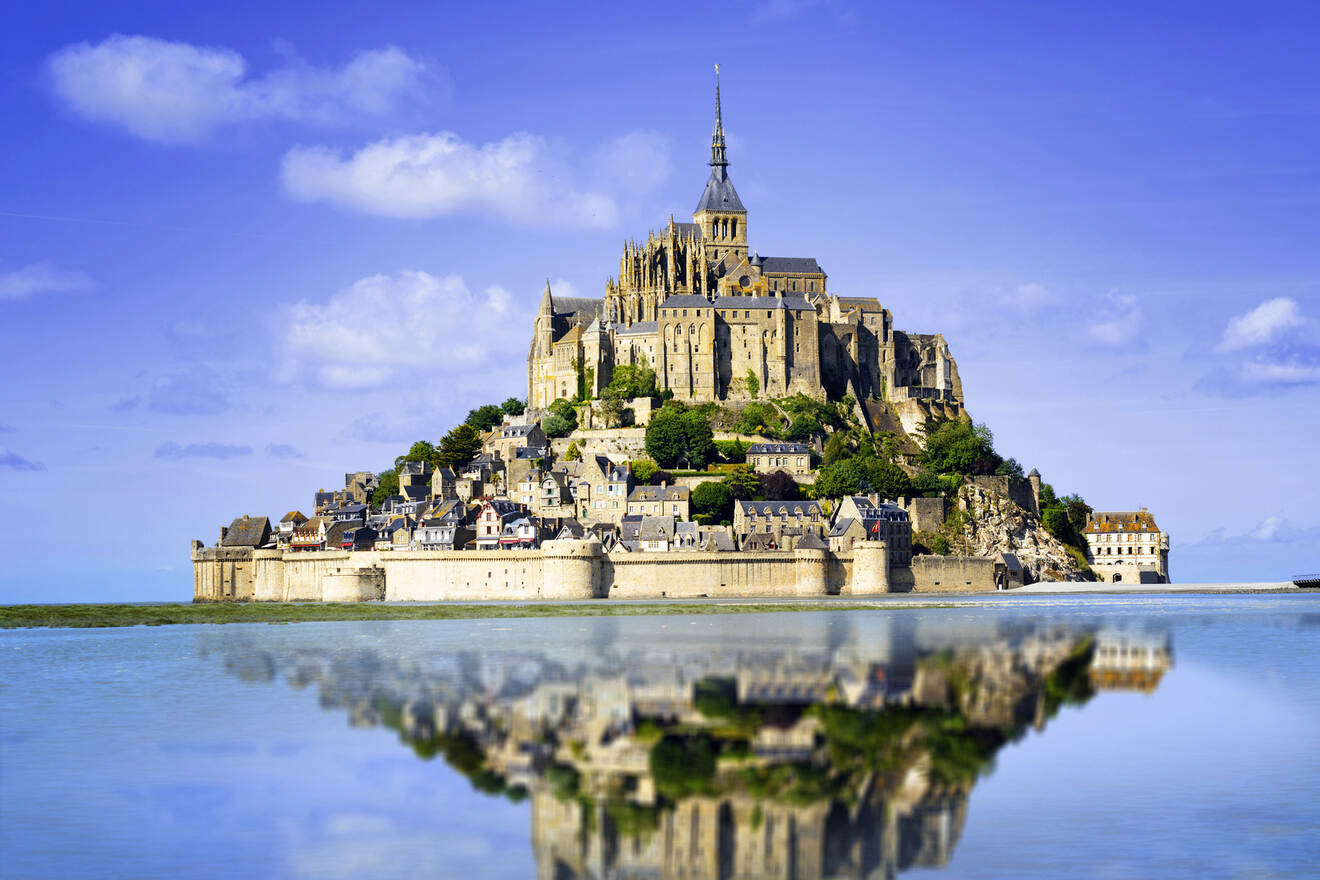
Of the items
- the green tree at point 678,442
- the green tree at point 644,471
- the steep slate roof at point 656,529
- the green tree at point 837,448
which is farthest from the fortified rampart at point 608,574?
the green tree at point 678,442

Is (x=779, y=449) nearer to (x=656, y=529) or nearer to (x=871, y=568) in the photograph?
(x=871, y=568)

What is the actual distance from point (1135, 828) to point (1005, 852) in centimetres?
213

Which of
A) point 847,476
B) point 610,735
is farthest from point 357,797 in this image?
point 847,476

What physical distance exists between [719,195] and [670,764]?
83.0 meters

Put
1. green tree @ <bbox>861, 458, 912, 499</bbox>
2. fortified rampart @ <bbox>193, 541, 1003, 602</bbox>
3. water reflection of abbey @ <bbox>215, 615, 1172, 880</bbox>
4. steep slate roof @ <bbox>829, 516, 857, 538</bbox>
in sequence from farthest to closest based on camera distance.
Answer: green tree @ <bbox>861, 458, 912, 499</bbox> → steep slate roof @ <bbox>829, 516, 857, 538</bbox> → fortified rampart @ <bbox>193, 541, 1003, 602</bbox> → water reflection of abbey @ <bbox>215, 615, 1172, 880</bbox>

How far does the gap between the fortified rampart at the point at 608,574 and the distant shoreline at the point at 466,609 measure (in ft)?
3.40

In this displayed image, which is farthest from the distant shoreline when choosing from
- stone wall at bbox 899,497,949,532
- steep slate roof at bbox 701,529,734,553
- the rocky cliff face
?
stone wall at bbox 899,497,949,532

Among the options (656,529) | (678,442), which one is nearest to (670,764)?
(656,529)

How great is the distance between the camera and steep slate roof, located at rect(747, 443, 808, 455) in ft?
265

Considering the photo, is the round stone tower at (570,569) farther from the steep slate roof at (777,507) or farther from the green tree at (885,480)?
the green tree at (885,480)

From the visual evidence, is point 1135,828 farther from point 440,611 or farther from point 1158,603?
point 1158,603

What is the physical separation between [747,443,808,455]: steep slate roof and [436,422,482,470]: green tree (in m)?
18.1

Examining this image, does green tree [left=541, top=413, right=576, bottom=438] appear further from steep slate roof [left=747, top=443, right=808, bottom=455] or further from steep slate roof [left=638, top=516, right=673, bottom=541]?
steep slate roof [left=638, top=516, right=673, bottom=541]

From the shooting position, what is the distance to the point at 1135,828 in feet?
53.5
